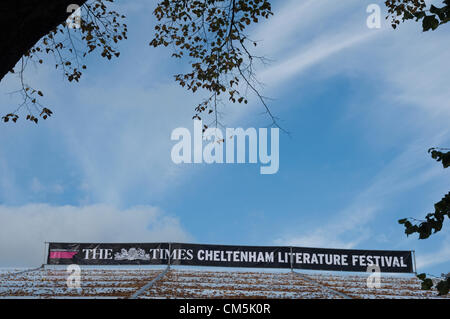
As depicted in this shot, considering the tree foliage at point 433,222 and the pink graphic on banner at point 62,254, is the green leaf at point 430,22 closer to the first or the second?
the tree foliage at point 433,222

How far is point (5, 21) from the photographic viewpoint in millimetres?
3594

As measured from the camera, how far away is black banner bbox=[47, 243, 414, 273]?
21.9 m

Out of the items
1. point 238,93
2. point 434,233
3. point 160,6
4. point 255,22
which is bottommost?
point 434,233

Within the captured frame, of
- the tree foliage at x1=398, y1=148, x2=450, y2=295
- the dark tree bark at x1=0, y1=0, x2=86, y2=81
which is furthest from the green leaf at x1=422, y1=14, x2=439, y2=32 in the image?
the dark tree bark at x1=0, y1=0, x2=86, y2=81

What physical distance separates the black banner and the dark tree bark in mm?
19022

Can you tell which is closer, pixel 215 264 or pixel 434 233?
pixel 434 233

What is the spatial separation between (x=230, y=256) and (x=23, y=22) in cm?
1999

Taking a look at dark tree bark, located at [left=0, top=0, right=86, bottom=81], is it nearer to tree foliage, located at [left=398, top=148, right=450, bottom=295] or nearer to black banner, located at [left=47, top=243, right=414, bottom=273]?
tree foliage, located at [left=398, top=148, right=450, bottom=295]

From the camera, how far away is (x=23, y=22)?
12.1ft

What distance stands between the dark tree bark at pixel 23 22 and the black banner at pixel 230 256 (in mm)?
19022
